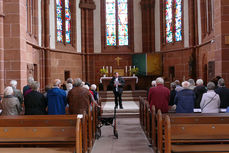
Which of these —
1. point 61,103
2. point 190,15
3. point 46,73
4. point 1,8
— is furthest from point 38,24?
point 61,103

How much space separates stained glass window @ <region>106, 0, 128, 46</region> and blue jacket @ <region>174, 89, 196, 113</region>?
13628 mm

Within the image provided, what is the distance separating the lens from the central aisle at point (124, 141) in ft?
20.7

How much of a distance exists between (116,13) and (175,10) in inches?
158

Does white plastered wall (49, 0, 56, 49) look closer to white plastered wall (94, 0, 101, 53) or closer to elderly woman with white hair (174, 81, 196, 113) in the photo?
white plastered wall (94, 0, 101, 53)

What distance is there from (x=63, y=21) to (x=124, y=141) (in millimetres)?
12230

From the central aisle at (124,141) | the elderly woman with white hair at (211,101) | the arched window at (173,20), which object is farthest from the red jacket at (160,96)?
the arched window at (173,20)

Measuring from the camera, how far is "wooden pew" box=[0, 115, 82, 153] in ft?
14.3

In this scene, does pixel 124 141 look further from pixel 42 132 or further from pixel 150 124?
pixel 42 132

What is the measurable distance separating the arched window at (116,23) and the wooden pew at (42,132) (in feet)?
49.9

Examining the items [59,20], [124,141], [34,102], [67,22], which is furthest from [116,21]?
[34,102]

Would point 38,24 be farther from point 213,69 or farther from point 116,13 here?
point 213,69

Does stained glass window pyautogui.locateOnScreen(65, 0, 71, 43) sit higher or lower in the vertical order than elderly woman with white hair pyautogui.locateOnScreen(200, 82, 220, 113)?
higher

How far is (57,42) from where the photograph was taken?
17.2 meters

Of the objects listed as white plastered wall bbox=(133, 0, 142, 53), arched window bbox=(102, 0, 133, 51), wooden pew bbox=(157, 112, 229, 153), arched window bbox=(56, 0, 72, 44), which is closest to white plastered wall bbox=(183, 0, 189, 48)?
white plastered wall bbox=(133, 0, 142, 53)
